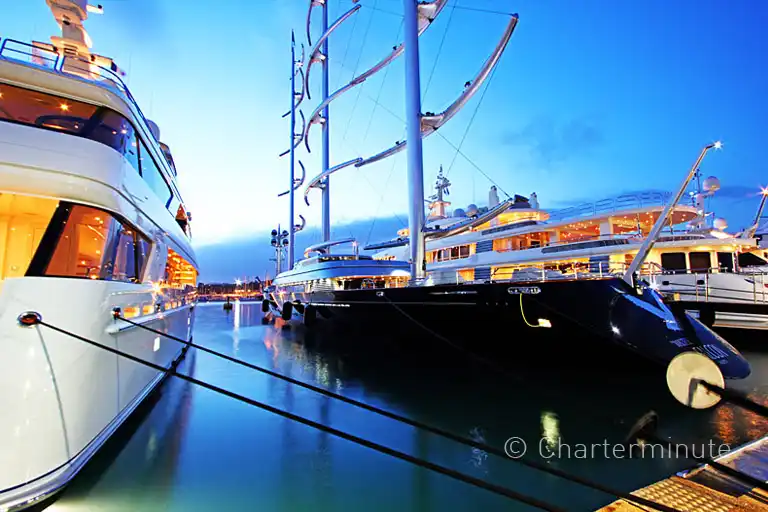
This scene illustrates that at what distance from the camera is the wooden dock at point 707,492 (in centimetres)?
275

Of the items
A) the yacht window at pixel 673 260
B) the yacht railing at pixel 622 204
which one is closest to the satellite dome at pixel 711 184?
the yacht railing at pixel 622 204

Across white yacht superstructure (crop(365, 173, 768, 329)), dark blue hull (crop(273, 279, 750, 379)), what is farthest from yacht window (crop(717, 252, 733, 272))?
dark blue hull (crop(273, 279, 750, 379))

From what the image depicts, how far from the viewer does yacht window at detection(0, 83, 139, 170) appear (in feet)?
16.0

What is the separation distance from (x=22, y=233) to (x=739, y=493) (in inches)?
356

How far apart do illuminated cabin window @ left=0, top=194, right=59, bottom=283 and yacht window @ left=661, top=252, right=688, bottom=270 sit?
2440 cm

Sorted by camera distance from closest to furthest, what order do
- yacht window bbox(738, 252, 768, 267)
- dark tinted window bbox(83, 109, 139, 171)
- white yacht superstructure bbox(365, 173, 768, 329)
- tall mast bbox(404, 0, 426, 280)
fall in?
dark tinted window bbox(83, 109, 139, 171), tall mast bbox(404, 0, 426, 280), white yacht superstructure bbox(365, 173, 768, 329), yacht window bbox(738, 252, 768, 267)

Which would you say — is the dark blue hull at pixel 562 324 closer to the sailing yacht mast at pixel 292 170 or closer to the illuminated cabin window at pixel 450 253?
the illuminated cabin window at pixel 450 253

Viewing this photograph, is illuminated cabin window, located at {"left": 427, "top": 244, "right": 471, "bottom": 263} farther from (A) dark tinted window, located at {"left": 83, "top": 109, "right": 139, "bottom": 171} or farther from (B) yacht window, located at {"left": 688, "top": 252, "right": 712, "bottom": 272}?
(A) dark tinted window, located at {"left": 83, "top": 109, "right": 139, "bottom": 171}

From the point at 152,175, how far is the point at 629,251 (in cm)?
2109

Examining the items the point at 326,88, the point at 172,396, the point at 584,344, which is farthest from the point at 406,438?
the point at 326,88

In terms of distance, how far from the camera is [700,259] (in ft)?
63.0

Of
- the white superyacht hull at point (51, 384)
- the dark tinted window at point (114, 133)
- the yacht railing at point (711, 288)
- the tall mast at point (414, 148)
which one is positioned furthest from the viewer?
the yacht railing at point (711, 288)

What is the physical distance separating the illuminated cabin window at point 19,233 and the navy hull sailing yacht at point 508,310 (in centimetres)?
837

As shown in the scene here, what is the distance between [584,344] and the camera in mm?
8227
